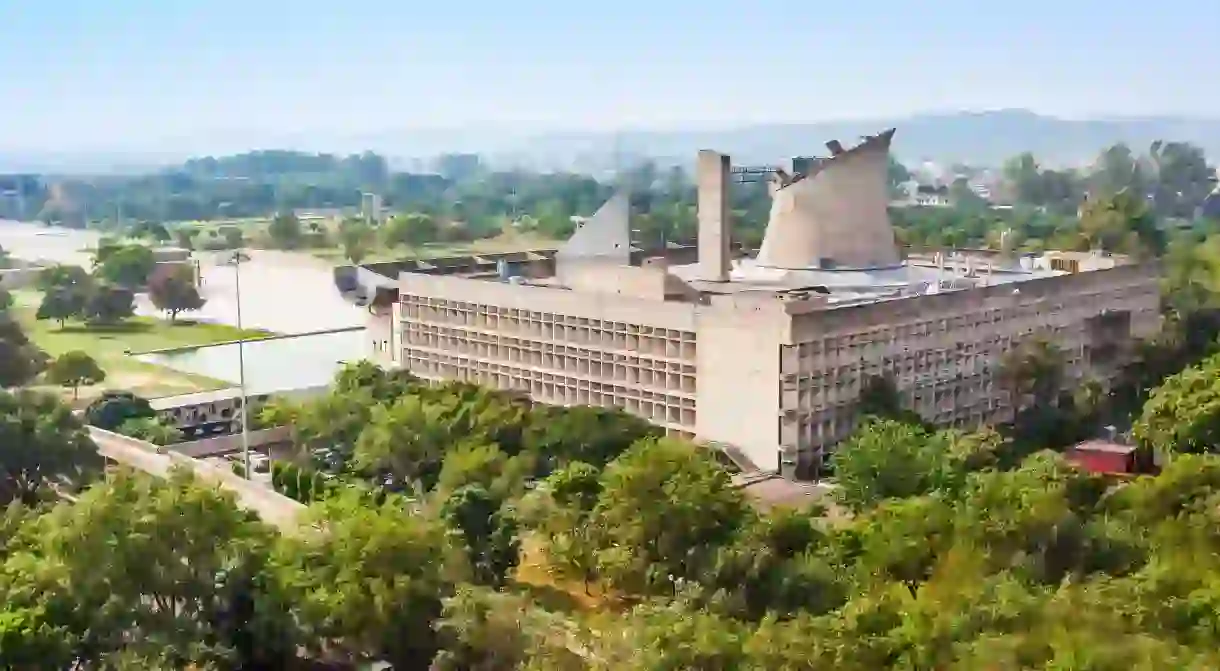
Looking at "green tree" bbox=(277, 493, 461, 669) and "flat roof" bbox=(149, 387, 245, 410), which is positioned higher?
"green tree" bbox=(277, 493, 461, 669)

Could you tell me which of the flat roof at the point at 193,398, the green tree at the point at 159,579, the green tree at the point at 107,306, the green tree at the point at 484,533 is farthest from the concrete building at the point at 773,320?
the green tree at the point at 107,306

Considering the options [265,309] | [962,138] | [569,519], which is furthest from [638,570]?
[962,138]

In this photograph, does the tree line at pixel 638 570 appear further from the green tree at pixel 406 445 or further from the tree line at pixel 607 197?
the tree line at pixel 607 197

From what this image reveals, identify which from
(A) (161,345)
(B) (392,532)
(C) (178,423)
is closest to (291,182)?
(A) (161,345)

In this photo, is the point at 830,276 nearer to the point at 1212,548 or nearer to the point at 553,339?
the point at 553,339

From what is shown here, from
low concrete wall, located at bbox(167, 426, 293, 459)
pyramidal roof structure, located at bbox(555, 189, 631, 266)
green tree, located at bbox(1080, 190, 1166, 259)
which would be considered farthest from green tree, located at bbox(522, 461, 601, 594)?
green tree, located at bbox(1080, 190, 1166, 259)

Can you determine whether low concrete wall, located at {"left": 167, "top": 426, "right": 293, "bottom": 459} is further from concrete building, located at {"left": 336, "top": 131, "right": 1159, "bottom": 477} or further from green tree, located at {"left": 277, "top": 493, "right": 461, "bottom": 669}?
green tree, located at {"left": 277, "top": 493, "right": 461, "bottom": 669}
